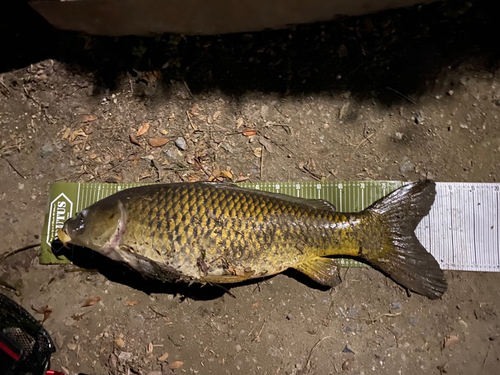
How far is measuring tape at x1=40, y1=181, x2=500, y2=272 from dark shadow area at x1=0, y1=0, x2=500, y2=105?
A: 0.74 meters

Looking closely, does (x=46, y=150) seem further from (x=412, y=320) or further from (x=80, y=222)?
(x=412, y=320)

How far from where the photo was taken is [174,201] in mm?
2062

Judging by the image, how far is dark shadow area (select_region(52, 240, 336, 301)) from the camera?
8.05 ft

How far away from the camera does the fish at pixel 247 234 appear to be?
204 cm

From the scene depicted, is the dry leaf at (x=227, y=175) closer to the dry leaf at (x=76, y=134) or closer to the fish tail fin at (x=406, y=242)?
the fish tail fin at (x=406, y=242)

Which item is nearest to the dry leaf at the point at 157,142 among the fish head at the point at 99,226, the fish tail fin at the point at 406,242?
the fish head at the point at 99,226

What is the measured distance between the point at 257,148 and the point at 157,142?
0.79 m

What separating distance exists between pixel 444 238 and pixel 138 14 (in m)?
2.80

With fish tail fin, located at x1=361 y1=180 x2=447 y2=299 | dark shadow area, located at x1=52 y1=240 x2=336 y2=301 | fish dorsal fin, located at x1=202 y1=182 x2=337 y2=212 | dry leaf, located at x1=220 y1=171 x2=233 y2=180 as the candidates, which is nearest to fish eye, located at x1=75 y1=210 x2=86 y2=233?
dark shadow area, located at x1=52 y1=240 x2=336 y2=301

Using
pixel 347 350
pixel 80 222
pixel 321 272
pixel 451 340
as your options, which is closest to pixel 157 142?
pixel 80 222

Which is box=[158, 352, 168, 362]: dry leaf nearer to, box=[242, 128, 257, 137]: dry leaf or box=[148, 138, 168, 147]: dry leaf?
box=[148, 138, 168, 147]: dry leaf

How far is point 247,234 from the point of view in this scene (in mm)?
2055

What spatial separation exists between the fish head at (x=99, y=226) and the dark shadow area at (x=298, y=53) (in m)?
1.14

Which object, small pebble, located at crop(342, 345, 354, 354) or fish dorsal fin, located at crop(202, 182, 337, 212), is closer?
fish dorsal fin, located at crop(202, 182, 337, 212)
